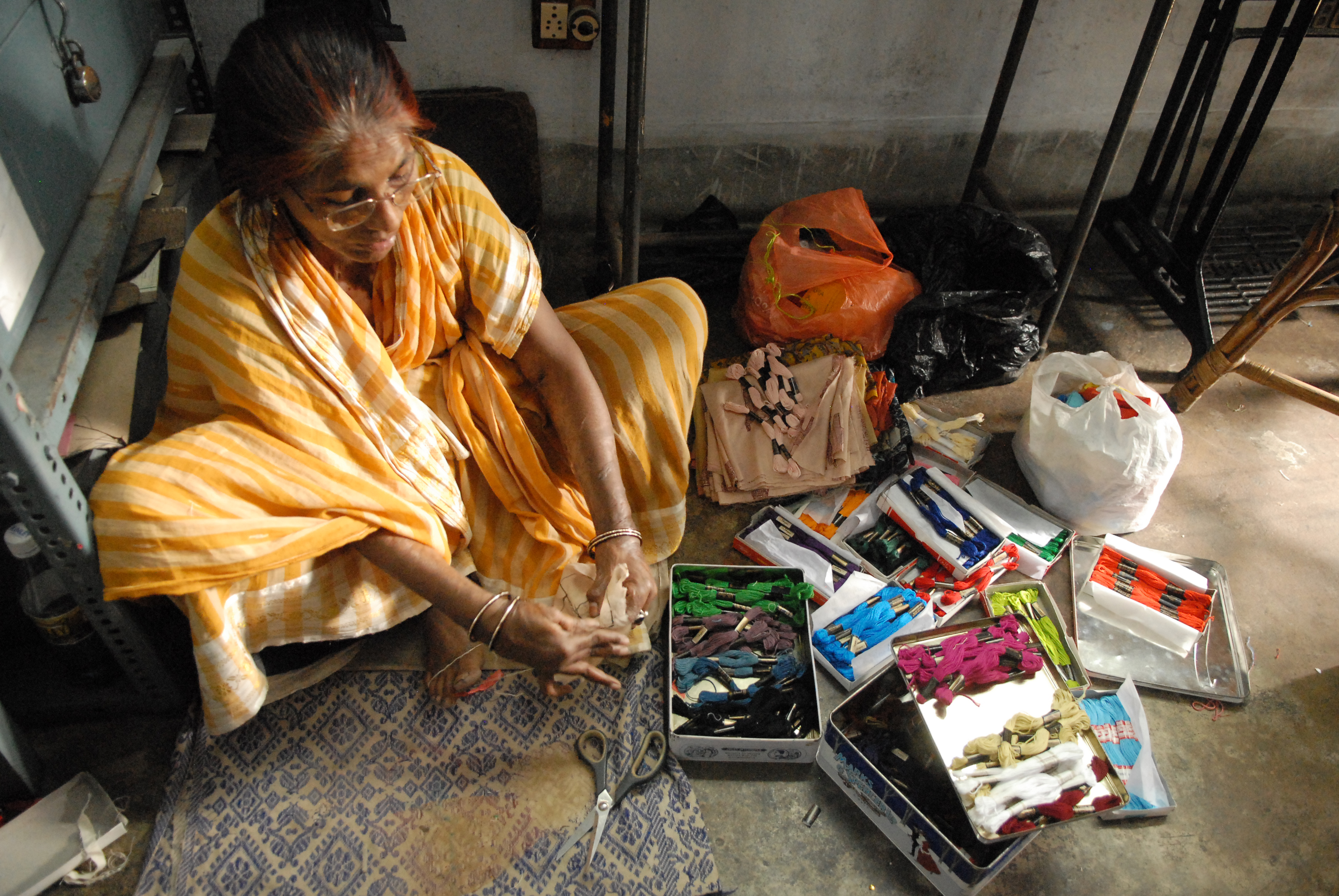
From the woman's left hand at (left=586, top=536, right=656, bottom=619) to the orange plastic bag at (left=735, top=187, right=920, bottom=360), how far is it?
1080mm

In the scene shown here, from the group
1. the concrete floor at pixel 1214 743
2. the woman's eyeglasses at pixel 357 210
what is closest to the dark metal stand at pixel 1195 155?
the concrete floor at pixel 1214 743

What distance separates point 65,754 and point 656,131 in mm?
2273

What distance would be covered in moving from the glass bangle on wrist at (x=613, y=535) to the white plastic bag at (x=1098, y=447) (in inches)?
46.3

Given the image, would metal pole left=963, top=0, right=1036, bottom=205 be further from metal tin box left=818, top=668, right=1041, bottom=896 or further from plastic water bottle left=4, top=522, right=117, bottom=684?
plastic water bottle left=4, top=522, right=117, bottom=684

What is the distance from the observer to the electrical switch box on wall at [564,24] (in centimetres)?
248

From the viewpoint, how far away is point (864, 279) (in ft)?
8.31

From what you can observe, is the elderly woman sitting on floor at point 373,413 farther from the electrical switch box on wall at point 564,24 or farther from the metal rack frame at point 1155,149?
the electrical switch box on wall at point 564,24

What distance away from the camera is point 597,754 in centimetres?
175

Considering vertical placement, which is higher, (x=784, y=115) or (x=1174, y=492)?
(x=784, y=115)

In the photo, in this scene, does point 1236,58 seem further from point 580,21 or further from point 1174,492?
point 580,21

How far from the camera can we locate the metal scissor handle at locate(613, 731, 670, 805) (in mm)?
1711

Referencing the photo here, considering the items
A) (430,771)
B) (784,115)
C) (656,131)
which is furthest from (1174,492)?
(430,771)

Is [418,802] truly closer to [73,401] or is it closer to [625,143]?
[73,401]

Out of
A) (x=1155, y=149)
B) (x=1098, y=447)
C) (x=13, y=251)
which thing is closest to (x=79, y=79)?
(x=13, y=251)
